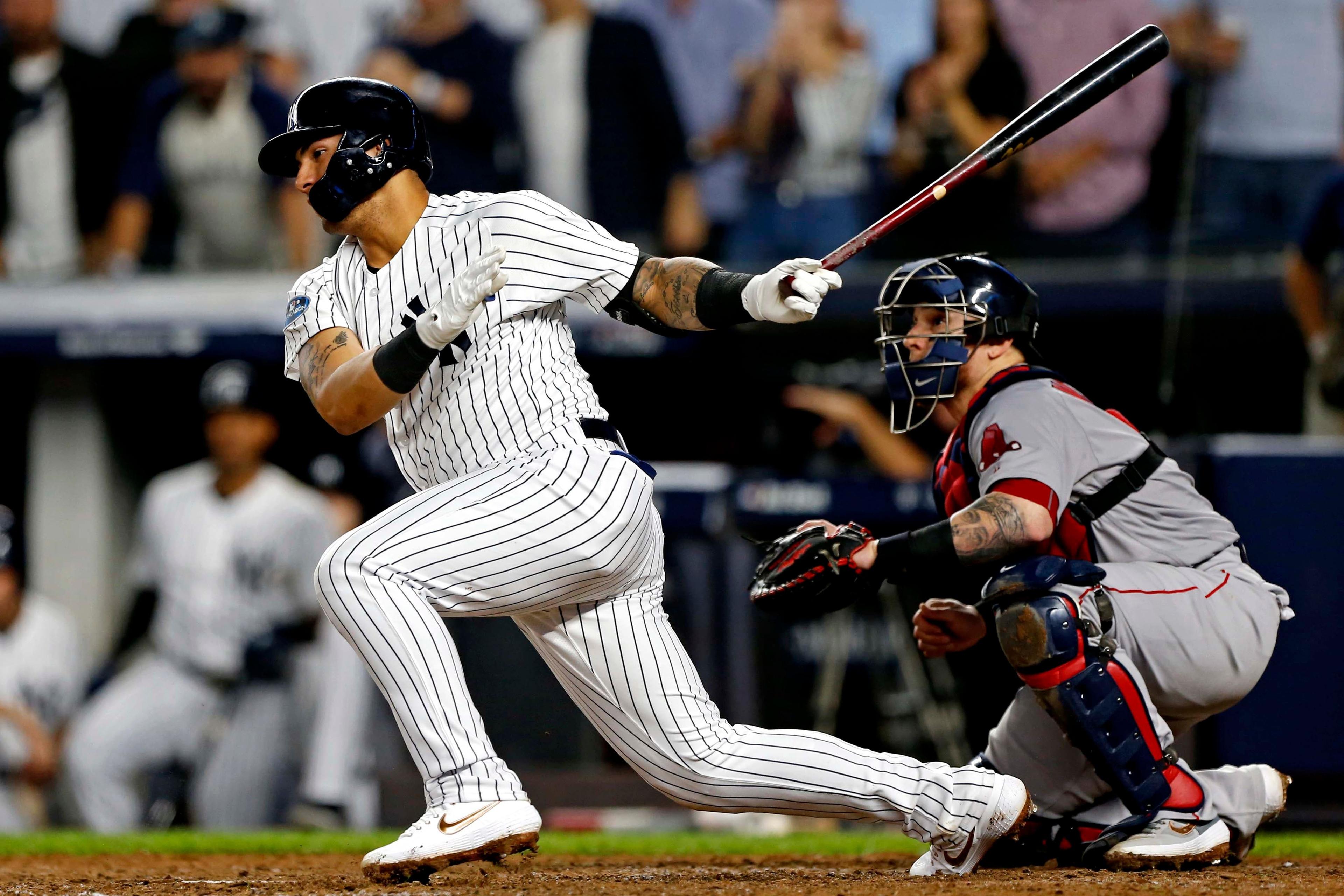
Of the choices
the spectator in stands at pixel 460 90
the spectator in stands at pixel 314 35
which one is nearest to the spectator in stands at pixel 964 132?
the spectator in stands at pixel 460 90

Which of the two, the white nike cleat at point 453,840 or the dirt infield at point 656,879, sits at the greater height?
the white nike cleat at point 453,840

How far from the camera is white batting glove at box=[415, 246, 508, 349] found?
2617 millimetres

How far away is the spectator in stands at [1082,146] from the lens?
21.2 ft

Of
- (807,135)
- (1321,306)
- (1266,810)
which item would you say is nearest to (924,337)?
(1266,810)

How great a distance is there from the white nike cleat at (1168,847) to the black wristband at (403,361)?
5.13 feet

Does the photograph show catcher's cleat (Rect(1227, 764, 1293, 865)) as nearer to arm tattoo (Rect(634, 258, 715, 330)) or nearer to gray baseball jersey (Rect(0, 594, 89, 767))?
arm tattoo (Rect(634, 258, 715, 330))

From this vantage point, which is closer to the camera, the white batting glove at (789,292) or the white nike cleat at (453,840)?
the white nike cleat at (453,840)

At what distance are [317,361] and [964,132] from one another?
14.9ft

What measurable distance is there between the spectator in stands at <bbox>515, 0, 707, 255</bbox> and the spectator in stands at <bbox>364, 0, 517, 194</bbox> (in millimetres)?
155

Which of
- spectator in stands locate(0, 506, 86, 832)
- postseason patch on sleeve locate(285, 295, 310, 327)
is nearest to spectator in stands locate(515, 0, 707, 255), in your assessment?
spectator in stands locate(0, 506, 86, 832)

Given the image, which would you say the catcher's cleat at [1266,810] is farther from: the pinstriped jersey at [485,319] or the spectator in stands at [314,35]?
the spectator in stands at [314,35]

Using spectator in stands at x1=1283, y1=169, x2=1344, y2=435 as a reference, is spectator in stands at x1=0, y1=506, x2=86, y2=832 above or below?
below

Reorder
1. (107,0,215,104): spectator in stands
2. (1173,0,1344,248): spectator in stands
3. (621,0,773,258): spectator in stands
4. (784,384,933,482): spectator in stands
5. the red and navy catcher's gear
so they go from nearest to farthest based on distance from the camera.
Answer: the red and navy catcher's gear
(1173,0,1344,248): spectator in stands
(784,384,933,482): spectator in stands
(621,0,773,258): spectator in stands
(107,0,215,104): spectator in stands

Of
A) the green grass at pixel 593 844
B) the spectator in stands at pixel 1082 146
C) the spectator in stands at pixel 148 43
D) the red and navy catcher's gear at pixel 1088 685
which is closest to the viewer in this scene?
the red and navy catcher's gear at pixel 1088 685
